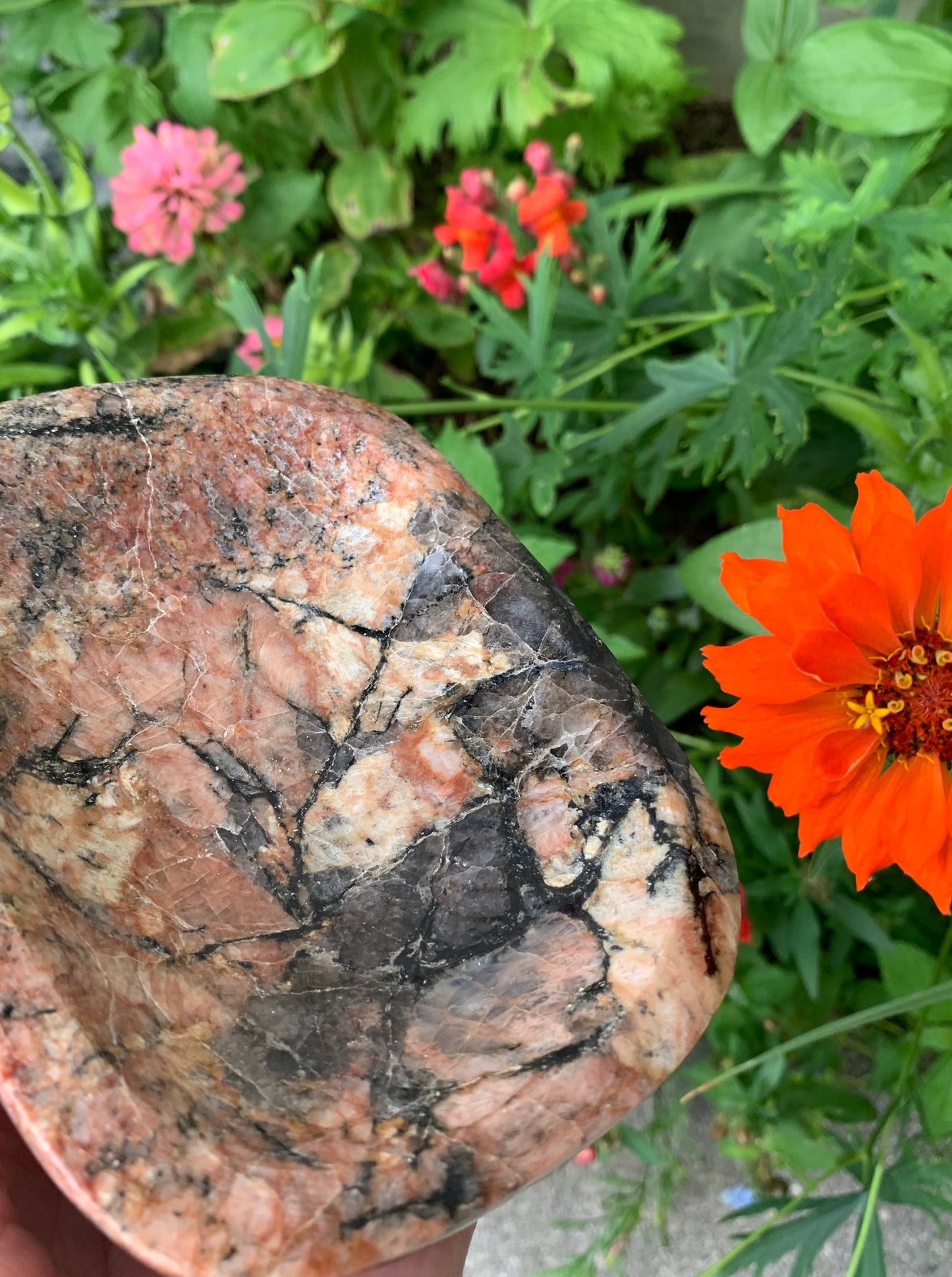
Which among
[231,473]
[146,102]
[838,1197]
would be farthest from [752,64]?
[838,1197]

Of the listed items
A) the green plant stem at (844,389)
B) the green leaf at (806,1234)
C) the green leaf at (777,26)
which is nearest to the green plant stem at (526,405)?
the green plant stem at (844,389)

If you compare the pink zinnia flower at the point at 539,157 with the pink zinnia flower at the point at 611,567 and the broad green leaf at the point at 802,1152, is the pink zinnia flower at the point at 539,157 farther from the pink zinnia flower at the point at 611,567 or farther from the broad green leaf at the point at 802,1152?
the broad green leaf at the point at 802,1152

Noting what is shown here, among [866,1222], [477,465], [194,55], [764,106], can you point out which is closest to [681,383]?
[477,465]

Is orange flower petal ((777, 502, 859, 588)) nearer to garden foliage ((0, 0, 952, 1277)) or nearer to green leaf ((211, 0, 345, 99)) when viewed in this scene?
garden foliage ((0, 0, 952, 1277))

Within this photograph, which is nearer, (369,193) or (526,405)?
(526,405)

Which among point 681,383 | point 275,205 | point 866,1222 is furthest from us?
point 275,205

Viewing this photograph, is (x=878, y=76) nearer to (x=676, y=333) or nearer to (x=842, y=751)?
(x=676, y=333)

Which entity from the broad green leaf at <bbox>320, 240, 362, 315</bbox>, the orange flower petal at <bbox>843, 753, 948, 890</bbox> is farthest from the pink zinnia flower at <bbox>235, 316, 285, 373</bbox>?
the orange flower petal at <bbox>843, 753, 948, 890</bbox>
